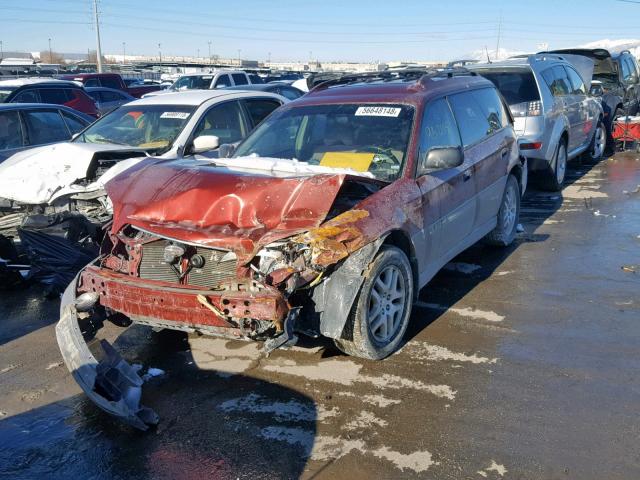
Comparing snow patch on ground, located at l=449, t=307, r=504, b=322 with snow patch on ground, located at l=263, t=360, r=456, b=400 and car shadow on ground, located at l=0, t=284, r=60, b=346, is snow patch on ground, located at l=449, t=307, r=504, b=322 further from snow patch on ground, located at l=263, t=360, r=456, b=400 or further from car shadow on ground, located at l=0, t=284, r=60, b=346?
car shadow on ground, located at l=0, t=284, r=60, b=346

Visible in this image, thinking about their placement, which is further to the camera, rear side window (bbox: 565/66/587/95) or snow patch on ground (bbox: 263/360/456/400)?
rear side window (bbox: 565/66/587/95)

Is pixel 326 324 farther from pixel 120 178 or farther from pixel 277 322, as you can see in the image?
pixel 120 178

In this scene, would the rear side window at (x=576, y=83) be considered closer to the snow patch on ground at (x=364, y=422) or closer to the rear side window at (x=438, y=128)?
the rear side window at (x=438, y=128)

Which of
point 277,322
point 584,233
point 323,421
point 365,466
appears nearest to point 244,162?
point 277,322

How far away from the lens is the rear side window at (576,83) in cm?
1059

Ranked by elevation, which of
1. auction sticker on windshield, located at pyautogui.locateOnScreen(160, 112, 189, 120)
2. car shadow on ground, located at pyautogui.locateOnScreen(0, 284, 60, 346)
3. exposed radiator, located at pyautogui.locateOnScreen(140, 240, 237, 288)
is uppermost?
auction sticker on windshield, located at pyautogui.locateOnScreen(160, 112, 189, 120)

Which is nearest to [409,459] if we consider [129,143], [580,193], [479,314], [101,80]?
[479,314]

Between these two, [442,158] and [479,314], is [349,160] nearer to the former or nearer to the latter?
[442,158]

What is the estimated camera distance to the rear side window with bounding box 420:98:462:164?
5.04 meters

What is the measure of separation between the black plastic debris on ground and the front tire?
9.16ft

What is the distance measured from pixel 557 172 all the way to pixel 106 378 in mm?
8106

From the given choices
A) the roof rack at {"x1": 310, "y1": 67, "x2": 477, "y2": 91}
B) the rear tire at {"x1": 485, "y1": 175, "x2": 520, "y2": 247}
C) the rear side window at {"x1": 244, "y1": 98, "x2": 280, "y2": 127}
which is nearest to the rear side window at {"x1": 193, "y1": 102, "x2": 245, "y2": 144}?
the rear side window at {"x1": 244, "y1": 98, "x2": 280, "y2": 127}

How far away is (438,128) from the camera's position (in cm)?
528

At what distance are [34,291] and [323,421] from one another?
388 centimetres
